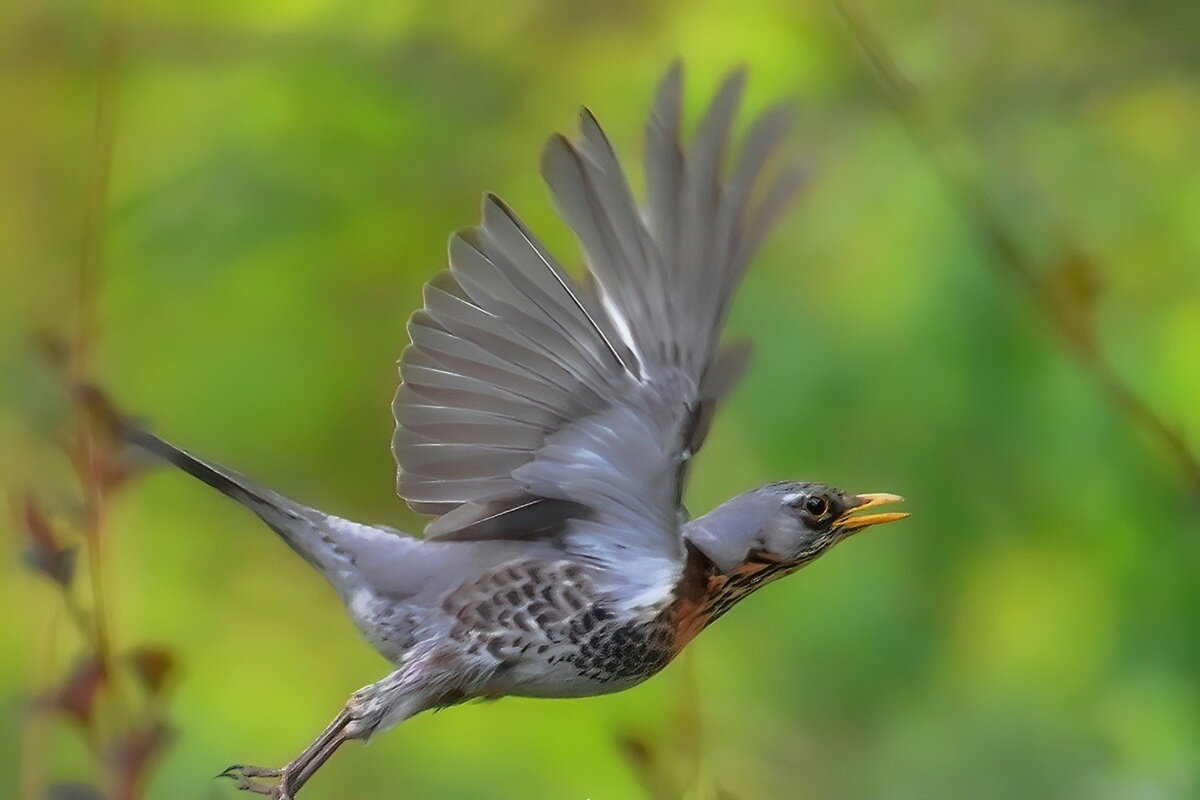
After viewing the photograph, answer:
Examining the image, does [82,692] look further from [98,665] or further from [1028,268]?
[1028,268]

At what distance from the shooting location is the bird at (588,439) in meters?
0.85

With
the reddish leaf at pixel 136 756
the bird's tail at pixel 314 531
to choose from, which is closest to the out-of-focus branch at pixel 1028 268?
the bird's tail at pixel 314 531

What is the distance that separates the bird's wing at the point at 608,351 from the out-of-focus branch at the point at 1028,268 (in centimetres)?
Result: 49

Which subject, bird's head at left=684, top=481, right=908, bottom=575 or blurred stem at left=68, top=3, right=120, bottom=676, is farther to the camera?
bird's head at left=684, top=481, right=908, bottom=575

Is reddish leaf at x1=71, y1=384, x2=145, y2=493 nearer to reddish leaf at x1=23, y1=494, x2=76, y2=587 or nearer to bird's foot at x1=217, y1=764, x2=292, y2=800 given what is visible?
reddish leaf at x1=23, y1=494, x2=76, y2=587

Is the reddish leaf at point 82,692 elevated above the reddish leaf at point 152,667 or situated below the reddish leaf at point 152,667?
above

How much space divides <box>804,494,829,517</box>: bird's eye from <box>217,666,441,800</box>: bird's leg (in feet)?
0.87

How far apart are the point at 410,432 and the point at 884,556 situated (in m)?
0.77

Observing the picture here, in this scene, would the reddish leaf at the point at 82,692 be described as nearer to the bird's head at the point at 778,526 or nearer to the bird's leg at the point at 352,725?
the bird's leg at the point at 352,725

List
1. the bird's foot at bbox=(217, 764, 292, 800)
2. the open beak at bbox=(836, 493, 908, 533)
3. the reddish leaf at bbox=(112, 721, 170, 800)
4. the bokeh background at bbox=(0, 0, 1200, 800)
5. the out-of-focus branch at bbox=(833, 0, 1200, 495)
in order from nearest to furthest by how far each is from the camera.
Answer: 1. the reddish leaf at bbox=(112, 721, 170, 800)
2. the bird's foot at bbox=(217, 764, 292, 800)
3. the open beak at bbox=(836, 493, 908, 533)
4. the out-of-focus branch at bbox=(833, 0, 1200, 495)
5. the bokeh background at bbox=(0, 0, 1200, 800)

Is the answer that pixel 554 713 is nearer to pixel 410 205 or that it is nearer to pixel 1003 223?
pixel 410 205

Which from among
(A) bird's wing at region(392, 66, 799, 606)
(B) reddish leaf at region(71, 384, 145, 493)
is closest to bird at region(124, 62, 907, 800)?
(A) bird's wing at region(392, 66, 799, 606)

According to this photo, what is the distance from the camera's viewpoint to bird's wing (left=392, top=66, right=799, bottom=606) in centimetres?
85

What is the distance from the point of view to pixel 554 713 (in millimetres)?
1481
